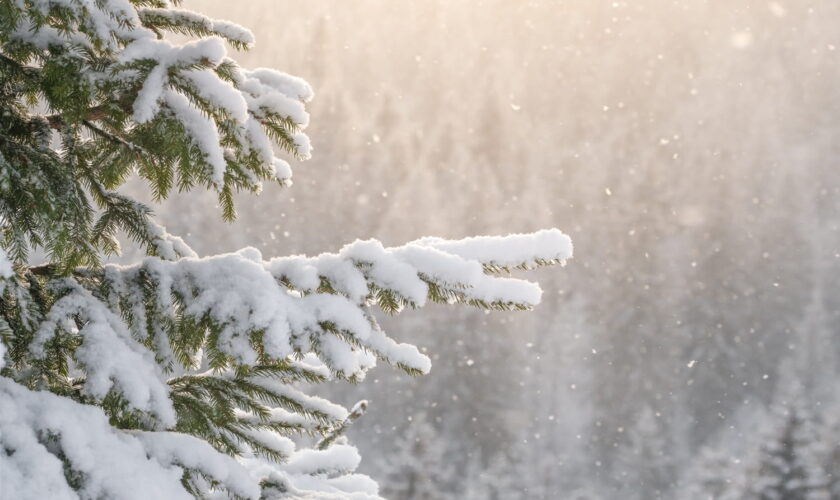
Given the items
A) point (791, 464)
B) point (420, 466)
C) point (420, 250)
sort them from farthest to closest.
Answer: point (420, 466) → point (791, 464) → point (420, 250)

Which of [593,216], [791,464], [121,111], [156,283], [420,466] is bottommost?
[156,283]

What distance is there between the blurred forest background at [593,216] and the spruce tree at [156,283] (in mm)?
12284

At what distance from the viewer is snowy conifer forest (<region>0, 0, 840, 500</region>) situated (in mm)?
1075

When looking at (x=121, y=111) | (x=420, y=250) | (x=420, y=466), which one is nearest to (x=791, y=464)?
(x=420, y=466)

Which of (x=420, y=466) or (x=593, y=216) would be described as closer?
(x=420, y=466)

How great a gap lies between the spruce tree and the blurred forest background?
12284mm

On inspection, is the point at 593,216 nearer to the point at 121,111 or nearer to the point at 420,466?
the point at 420,466

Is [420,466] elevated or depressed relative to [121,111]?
elevated

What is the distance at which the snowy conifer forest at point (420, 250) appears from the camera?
1075mm

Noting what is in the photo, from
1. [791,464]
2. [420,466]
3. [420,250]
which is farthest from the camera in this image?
[420,466]

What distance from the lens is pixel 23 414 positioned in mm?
922

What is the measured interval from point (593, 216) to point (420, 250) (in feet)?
58.8

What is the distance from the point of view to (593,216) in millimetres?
18438

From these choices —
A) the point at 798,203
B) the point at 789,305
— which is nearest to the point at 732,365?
the point at 789,305
